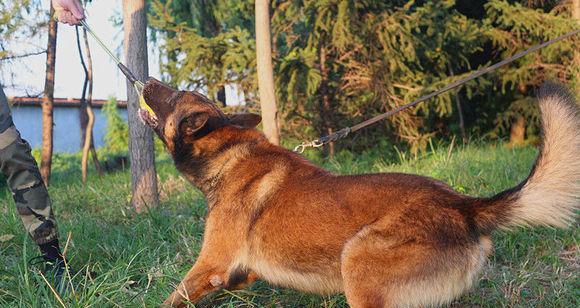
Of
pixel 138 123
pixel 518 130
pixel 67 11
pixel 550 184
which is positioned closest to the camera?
pixel 550 184

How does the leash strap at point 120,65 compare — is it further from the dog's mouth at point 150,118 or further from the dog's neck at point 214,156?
the dog's neck at point 214,156

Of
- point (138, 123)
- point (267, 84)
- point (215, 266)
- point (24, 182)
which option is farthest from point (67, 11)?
point (267, 84)

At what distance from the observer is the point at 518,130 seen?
485 inches

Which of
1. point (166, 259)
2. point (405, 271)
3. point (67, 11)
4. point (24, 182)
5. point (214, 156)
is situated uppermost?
point (67, 11)

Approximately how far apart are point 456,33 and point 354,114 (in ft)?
7.99

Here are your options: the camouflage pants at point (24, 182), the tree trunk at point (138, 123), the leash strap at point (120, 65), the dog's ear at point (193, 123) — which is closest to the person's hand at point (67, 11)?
the leash strap at point (120, 65)

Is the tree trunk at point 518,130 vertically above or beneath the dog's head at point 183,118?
beneath

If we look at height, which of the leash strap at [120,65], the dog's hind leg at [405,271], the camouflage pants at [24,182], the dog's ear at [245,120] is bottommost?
the dog's hind leg at [405,271]

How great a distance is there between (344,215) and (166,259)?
193 cm

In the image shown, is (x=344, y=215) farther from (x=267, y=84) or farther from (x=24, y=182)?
(x=267, y=84)

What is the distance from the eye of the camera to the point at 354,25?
9.27m

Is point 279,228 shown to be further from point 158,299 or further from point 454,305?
point 454,305

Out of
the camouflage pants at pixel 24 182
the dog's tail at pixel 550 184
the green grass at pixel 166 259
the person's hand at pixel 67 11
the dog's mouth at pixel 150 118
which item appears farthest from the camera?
the person's hand at pixel 67 11

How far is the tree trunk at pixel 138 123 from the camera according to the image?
596cm
